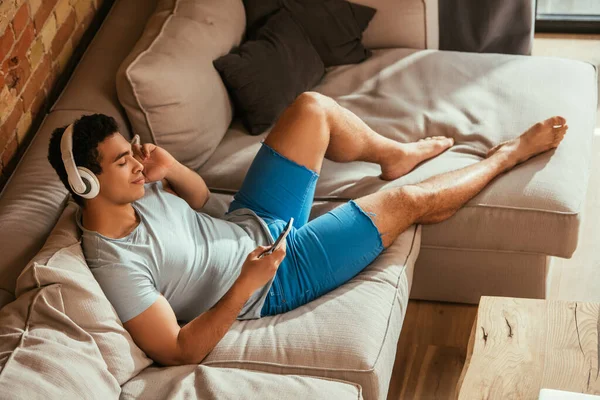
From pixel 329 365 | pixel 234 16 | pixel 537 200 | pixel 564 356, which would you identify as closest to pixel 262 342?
pixel 329 365

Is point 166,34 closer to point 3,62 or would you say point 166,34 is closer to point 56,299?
point 3,62

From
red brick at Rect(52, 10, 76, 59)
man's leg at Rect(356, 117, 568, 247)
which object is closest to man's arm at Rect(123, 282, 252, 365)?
man's leg at Rect(356, 117, 568, 247)

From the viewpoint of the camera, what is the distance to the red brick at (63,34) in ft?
8.95

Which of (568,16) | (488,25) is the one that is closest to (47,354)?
(488,25)

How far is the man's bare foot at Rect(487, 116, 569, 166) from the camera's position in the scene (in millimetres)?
2559

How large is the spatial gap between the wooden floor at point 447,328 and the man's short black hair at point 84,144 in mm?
1058

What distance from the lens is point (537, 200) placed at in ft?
7.93

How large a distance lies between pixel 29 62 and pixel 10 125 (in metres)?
0.23

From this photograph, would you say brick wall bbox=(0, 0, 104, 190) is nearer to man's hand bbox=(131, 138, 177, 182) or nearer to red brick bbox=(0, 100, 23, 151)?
red brick bbox=(0, 100, 23, 151)

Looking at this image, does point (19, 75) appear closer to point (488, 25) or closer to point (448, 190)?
point (448, 190)

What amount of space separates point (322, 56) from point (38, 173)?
4.07 ft

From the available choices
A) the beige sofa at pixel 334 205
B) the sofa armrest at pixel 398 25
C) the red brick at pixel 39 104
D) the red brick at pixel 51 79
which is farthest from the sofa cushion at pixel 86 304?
the sofa armrest at pixel 398 25

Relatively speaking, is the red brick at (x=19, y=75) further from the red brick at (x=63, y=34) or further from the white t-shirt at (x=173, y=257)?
the white t-shirt at (x=173, y=257)

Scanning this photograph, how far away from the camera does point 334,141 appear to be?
8.34ft
